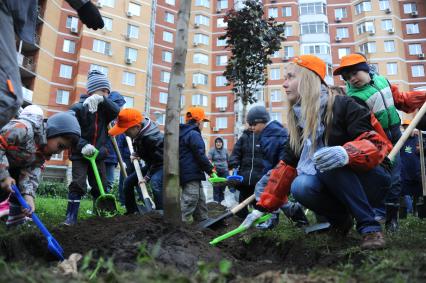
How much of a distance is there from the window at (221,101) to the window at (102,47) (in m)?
11.2

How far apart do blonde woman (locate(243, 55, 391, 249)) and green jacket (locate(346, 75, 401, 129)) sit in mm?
1106

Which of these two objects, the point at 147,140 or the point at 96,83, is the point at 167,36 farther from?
the point at 147,140

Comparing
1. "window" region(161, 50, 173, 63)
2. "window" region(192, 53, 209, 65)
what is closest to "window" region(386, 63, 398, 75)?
"window" region(192, 53, 209, 65)

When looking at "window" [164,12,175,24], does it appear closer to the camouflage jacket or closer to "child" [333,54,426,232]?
"child" [333,54,426,232]

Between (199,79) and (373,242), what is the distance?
35232 millimetres

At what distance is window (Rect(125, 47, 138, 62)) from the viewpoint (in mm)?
32469

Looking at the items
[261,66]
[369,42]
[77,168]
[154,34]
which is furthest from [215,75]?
[77,168]

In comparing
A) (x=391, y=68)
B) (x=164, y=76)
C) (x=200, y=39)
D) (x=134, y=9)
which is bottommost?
(x=164, y=76)

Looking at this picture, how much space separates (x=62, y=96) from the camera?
2989 centimetres

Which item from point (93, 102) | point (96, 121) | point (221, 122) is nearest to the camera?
point (93, 102)

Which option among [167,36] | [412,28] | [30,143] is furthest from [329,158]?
[412,28]

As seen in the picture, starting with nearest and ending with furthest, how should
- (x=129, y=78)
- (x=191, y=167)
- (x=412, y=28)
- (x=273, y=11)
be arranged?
(x=191, y=167)
(x=129, y=78)
(x=412, y=28)
(x=273, y=11)

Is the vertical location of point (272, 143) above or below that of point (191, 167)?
above

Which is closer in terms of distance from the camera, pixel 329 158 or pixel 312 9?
pixel 329 158
